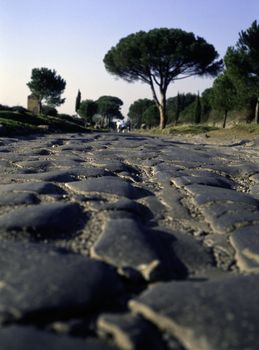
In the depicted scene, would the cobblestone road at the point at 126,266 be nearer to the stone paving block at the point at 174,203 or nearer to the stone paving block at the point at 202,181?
the stone paving block at the point at 174,203

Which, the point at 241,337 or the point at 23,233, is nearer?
the point at 241,337

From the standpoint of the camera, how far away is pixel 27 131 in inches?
404

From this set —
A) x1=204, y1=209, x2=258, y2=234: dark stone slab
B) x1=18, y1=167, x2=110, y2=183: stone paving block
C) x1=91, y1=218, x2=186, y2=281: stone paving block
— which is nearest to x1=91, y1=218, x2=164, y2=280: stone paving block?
x1=91, y1=218, x2=186, y2=281: stone paving block

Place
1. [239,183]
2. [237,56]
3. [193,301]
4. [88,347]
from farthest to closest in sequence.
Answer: [237,56]
[239,183]
[193,301]
[88,347]

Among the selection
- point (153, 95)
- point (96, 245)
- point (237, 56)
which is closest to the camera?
point (96, 245)

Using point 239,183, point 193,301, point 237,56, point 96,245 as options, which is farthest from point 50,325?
point 237,56

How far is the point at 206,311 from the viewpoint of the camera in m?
1.16

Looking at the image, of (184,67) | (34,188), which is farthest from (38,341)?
(184,67)

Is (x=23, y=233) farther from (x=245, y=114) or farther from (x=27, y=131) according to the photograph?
(x=245, y=114)

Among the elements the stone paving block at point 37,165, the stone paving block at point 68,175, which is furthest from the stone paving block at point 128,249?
the stone paving block at point 37,165

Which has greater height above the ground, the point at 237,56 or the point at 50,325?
the point at 237,56

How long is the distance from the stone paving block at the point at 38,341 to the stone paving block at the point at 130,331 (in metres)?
0.04

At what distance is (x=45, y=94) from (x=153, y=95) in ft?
45.2

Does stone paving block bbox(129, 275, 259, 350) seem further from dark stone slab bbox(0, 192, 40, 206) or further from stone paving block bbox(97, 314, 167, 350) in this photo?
dark stone slab bbox(0, 192, 40, 206)
